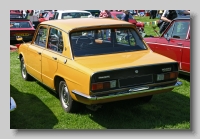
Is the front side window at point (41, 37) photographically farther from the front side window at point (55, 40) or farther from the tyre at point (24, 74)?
the tyre at point (24, 74)

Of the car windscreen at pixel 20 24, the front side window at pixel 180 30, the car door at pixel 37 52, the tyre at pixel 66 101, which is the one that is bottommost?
the tyre at pixel 66 101

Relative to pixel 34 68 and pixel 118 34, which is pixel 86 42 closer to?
pixel 118 34

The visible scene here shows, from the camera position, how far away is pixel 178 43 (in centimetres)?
683

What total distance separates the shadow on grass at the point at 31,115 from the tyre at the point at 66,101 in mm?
256

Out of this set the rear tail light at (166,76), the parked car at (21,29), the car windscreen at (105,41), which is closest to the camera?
the rear tail light at (166,76)

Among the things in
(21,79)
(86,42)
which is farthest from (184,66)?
(21,79)

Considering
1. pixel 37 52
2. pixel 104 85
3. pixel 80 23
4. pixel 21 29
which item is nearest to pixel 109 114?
pixel 104 85

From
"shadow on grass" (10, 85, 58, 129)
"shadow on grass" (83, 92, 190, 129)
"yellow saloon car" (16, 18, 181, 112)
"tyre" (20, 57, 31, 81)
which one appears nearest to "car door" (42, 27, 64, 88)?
"yellow saloon car" (16, 18, 181, 112)

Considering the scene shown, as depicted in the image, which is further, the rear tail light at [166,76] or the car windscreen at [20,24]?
the car windscreen at [20,24]

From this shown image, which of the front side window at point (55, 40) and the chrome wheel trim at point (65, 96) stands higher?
the front side window at point (55, 40)

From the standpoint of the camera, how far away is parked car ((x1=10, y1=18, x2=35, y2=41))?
39.5 feet

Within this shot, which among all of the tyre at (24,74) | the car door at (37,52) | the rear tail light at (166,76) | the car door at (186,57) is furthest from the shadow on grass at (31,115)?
the car door at (186,57)

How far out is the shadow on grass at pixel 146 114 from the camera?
14.9 ft

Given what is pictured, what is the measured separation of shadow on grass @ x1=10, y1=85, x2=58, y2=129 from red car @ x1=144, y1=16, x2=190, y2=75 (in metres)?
3.22
